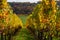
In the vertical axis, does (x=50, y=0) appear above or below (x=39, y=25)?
above

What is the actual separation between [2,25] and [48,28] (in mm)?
7184

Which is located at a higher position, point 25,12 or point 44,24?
point 44,24

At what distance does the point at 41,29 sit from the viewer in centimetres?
3916

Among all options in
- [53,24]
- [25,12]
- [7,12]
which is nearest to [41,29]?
[53,24]

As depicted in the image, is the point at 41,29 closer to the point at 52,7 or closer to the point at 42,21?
the point at 42,21

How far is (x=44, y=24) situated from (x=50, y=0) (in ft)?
11.1

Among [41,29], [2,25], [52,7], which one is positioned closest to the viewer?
[2,25]

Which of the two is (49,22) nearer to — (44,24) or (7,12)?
(44,24)

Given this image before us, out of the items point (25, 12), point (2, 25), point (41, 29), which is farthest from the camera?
point (25, 12)

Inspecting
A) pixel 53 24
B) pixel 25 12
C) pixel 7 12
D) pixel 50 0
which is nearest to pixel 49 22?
pixel 53 24

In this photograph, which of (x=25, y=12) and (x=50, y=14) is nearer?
(x=50, y=14)

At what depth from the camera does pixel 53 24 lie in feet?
120

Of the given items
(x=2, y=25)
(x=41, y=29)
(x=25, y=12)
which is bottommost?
(x=25, y=12)

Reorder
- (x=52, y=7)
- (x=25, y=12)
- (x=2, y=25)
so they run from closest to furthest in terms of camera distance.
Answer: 1. (x=2, y=25)
2. (x=52, y=7)
3. (x=25, y=12)
